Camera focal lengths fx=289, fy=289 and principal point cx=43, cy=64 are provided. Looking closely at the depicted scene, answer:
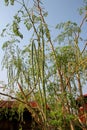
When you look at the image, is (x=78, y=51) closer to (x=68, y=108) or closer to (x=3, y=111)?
(x=68, y=108)

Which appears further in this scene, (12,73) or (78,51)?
(78,51)

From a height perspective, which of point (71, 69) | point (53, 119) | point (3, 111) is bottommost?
point (53, 119)

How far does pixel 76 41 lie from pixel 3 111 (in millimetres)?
4598

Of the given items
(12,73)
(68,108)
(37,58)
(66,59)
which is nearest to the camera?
(37,58)

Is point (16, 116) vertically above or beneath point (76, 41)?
beneath

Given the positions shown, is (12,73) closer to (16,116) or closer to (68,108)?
(68,108)

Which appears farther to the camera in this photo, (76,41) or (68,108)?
(76,41)

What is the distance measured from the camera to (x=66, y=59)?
1020 centimetres

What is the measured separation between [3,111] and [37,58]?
21.5 feet

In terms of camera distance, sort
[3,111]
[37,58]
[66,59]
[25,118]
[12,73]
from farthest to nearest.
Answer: [25,118]
[3,111]
[66,59]
[12,73]
[37,58]

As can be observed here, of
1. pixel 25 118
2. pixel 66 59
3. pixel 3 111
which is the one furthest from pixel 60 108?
pixel 25 118

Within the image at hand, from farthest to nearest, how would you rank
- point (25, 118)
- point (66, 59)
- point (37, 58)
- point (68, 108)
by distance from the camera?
point (25, 118) < point (66, 59) < point (68, 108) < point (37, 58)

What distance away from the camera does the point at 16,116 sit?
12953 millimetres

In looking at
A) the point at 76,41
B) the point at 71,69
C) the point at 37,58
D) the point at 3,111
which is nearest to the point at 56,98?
the point at 71,69
